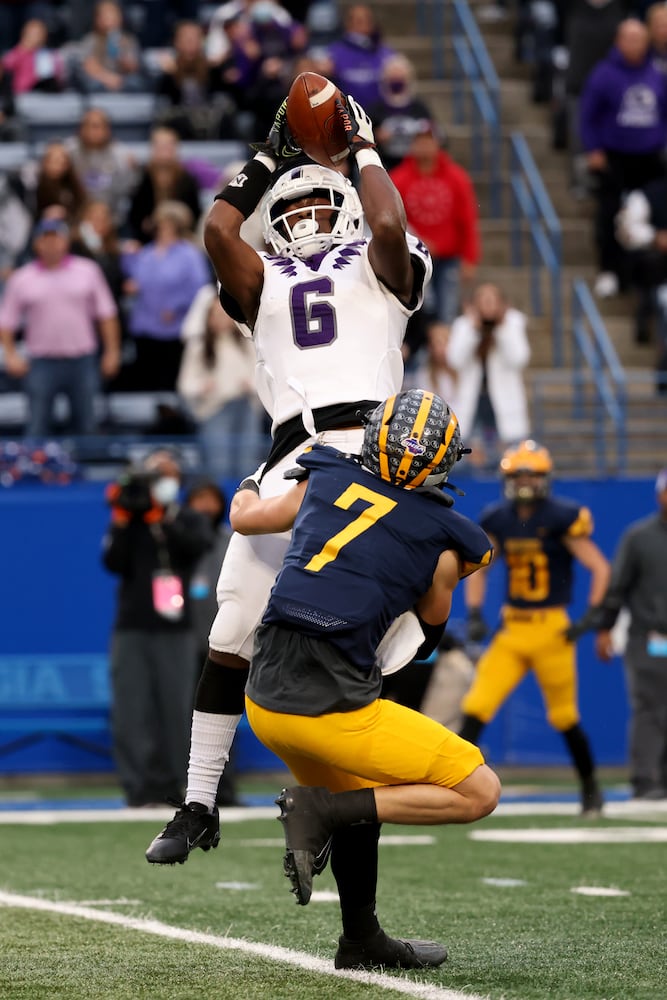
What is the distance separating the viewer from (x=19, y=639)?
42.9 ft

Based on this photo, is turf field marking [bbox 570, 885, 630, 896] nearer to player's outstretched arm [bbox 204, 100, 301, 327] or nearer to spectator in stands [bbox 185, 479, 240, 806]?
player's outstretched arm [bbox 204, 100, 301, 327]

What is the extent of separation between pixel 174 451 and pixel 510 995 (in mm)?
8437

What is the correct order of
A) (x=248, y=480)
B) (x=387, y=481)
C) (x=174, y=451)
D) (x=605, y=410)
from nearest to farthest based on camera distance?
(x=387, y=481), (x=248, y=480), (x=174, y=451), (x=605, y=410)

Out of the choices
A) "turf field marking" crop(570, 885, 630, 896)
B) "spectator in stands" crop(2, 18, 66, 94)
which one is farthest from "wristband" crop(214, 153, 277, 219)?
"spectator in stands" crop(2, 18, 66, 94)

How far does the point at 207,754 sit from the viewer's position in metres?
5.42

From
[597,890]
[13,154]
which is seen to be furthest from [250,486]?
[13,154]

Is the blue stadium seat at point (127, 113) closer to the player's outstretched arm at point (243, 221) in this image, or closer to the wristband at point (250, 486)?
the player's outstretched arm at point (243, 221)

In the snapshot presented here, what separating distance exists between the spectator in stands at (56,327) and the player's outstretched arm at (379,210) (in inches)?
306

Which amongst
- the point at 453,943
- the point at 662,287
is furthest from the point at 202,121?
the point at 453,943

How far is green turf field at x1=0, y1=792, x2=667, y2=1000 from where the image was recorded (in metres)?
4.89

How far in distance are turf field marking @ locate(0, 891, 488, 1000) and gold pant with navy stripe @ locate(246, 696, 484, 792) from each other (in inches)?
19.5

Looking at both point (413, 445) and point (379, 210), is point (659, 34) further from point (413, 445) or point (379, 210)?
point (413, 445)

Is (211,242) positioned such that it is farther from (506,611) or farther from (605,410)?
(605,410)

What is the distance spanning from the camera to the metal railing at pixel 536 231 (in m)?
15.1
